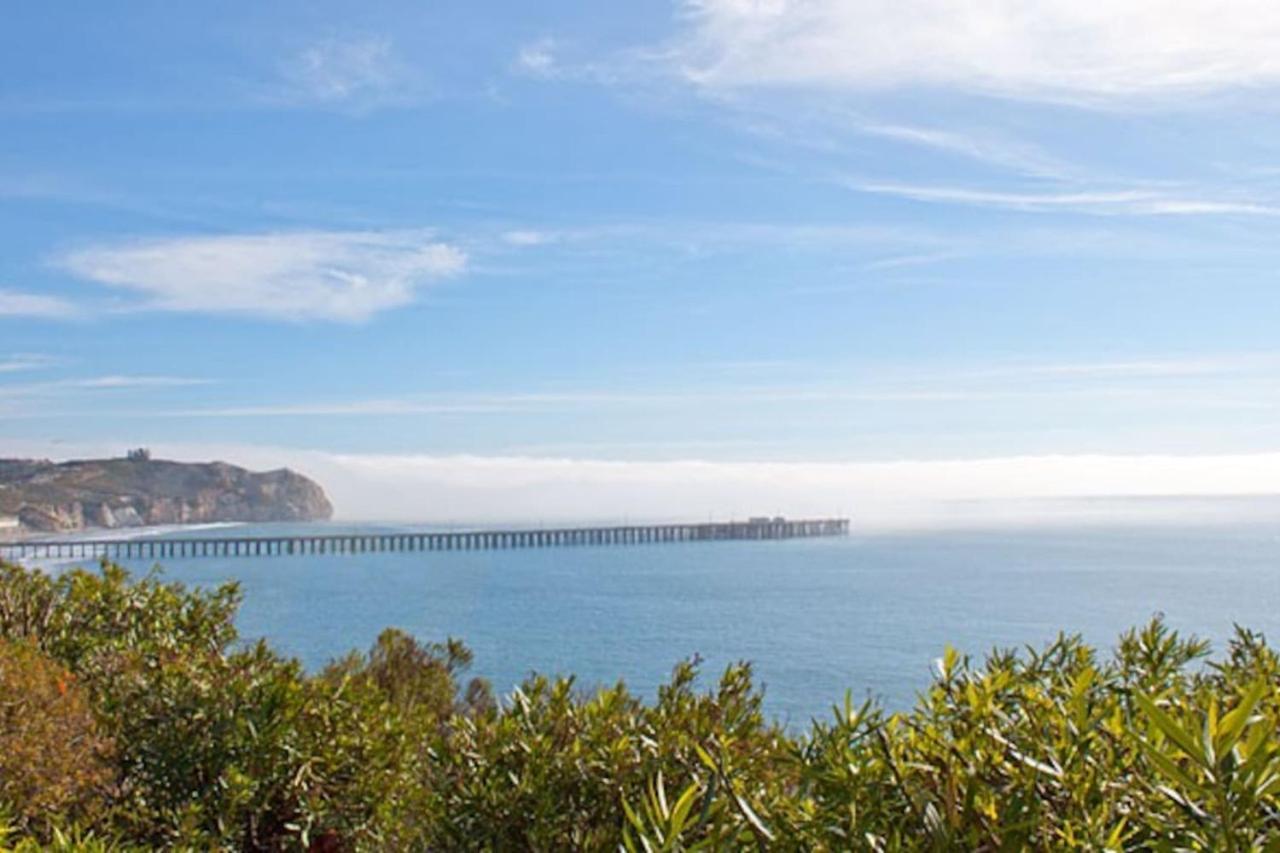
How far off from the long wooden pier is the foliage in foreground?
11418 centimetres

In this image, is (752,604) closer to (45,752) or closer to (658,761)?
(45,752)

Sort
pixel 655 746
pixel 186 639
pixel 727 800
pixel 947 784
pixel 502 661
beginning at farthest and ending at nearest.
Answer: pixel 502 661 → pixel 186 639 → pixel 655 746 → pixel 727 800 → pixel 947 784

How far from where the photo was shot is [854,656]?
5697 cm

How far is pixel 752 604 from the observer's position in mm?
79625

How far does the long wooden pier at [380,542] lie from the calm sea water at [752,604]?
16.0ft

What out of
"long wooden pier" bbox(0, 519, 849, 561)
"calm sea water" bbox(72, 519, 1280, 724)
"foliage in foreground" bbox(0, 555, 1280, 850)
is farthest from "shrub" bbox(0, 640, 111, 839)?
"long wooden pier" bbox(0, 519, 849, 561)

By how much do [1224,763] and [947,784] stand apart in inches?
42.3

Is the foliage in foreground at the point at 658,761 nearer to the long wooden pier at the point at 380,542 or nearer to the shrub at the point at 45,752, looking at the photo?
the shrub at the point at 45,752

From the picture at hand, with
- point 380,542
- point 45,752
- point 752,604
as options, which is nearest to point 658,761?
point 45,752

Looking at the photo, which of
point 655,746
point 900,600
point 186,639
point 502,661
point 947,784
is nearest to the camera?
point 947,784

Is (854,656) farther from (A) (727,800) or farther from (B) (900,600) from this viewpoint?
(A) (727,800)

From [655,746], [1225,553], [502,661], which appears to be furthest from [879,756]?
[1225,553]

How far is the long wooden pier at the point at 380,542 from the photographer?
124625 millimetres

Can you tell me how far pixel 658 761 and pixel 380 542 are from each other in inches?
5531
